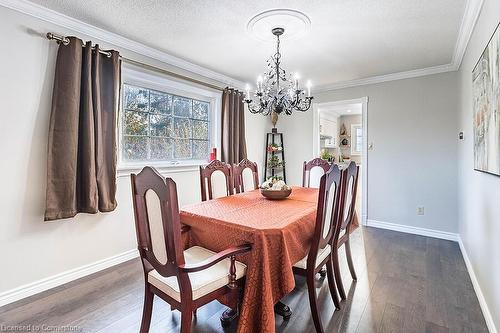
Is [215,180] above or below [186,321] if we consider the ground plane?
above

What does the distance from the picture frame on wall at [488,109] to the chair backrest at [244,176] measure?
2126 millimetres

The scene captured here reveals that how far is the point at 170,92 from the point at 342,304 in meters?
2.95

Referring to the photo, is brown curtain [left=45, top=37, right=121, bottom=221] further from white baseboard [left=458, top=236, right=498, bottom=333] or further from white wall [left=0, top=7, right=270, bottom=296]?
white baseboard [left=458, top=236, right=498, bottom=333]

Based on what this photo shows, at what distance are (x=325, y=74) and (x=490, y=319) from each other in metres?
3.17

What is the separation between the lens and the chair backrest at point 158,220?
1.27 metres

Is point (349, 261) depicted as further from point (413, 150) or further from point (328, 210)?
point (413, 150)

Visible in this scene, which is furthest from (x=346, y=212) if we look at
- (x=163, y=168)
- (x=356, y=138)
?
(x=356, y=138)

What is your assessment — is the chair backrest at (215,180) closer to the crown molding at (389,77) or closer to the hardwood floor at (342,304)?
the hardwood floor at (342,304)

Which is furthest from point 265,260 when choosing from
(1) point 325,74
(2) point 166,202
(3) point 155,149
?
(1) point 325,74

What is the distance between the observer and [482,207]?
2.10 m

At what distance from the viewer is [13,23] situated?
6.84 feet

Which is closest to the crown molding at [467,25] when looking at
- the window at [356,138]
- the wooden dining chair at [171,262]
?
the wooden dining chair at [171,262]

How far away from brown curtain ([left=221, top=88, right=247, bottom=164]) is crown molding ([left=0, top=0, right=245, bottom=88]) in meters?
0.41

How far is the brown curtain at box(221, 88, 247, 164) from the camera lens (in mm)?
3949
